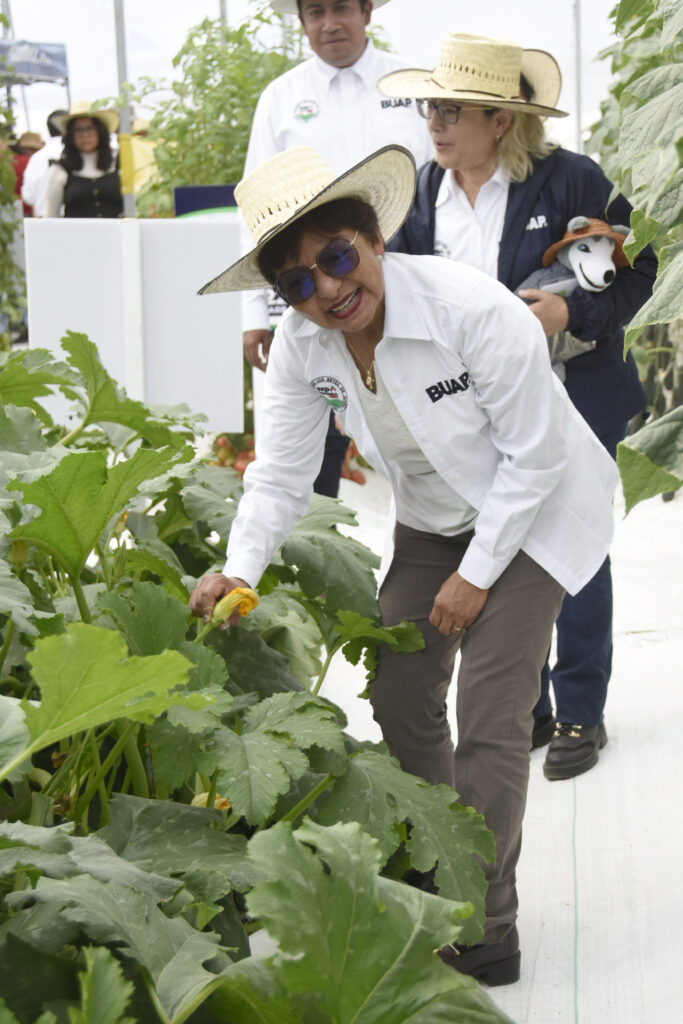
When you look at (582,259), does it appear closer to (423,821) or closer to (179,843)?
(423,821)

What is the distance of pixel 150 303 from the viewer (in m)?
4.33

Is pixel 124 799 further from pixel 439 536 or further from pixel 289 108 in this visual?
pixel 289 108

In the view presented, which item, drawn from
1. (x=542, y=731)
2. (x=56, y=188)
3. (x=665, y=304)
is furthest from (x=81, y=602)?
(x=56, y=188)

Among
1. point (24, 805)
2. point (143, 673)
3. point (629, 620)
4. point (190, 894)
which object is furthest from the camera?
point (629, 620)

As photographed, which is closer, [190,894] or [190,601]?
[190,894]

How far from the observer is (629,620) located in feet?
13.7

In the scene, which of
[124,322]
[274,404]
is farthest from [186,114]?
[274,404]

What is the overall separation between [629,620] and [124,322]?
1.93 m

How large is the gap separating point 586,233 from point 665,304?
1.69 metres

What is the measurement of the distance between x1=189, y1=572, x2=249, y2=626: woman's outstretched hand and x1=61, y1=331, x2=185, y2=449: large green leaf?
1.36 ft

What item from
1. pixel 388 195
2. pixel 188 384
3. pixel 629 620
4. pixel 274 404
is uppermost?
pixel 388 195

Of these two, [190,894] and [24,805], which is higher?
[190,894]

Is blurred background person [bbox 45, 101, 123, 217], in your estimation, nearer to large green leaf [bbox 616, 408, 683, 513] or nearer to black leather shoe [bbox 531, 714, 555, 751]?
black leather shoe [bbox 531, 714, 555, 751]

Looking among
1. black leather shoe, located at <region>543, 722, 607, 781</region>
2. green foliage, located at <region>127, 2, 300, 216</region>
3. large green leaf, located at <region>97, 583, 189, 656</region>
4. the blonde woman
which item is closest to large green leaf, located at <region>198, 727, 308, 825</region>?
large green leaf, located at <region>97, 583, 189, 656</region>
